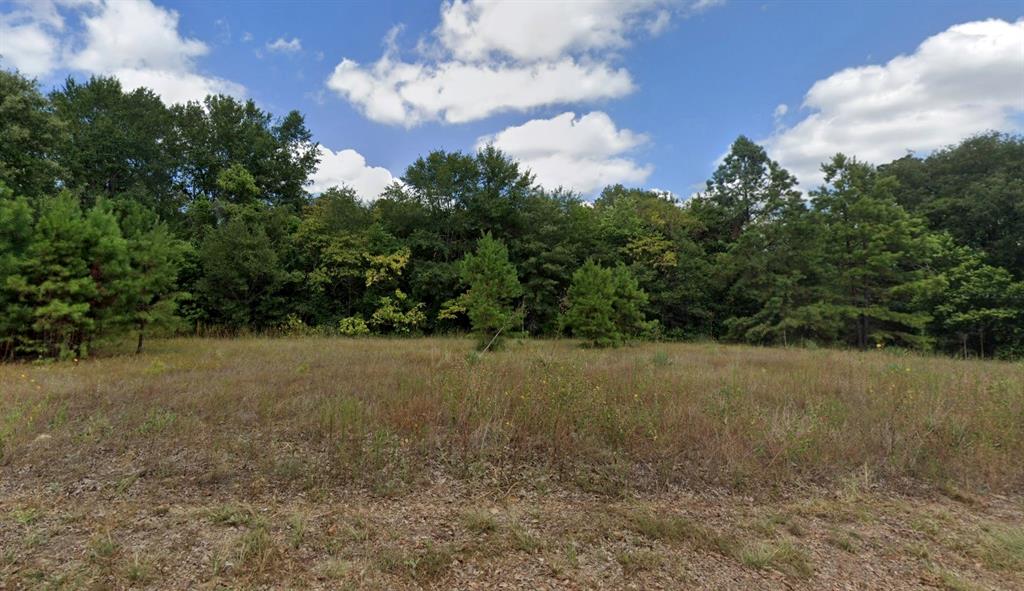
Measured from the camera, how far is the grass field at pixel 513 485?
2.38 m

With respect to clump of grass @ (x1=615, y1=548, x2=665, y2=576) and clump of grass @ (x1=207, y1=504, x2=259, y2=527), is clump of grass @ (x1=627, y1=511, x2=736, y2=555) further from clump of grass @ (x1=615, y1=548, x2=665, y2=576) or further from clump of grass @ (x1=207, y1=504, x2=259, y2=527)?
clump of grass @ (x1=207, y1=504, x2=259, y2=527)

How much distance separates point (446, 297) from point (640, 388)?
15519mm

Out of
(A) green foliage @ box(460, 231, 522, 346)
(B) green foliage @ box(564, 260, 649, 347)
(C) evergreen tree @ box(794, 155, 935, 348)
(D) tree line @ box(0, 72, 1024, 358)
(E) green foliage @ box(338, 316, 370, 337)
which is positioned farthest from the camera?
(E) green foliage @ box(338, 316, 370, 337)

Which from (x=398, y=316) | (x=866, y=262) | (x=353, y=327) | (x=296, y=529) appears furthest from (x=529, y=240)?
(x=296, y=529)

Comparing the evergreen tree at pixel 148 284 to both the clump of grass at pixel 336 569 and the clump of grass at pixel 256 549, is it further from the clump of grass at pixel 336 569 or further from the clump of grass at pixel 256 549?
the clump of grass at pixel 336 569

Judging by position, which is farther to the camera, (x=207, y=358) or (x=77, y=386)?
(x=207, y=358)

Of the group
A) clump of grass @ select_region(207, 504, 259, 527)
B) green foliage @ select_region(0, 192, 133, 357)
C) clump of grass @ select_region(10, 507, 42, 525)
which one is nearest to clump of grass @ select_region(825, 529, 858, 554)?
clump of grass @ select_region(207, 504, 259, 527)

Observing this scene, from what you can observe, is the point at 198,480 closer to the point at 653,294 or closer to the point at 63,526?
the point at 63,526

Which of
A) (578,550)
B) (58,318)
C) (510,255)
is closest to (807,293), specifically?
(510,255)

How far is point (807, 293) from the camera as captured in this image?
18.3 m

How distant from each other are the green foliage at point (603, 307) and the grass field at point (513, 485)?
8.04 metres

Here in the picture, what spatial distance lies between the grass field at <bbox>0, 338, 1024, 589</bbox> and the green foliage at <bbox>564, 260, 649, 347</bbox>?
8040mm

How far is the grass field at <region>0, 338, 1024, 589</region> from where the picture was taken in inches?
93.7

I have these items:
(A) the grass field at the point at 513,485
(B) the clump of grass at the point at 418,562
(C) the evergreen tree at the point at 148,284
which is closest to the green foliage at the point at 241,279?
(C) the evergreen tree at the point at 148,284
